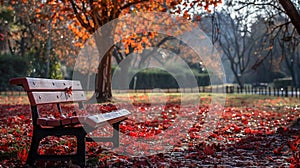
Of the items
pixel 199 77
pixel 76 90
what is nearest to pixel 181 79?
pixel 199 77

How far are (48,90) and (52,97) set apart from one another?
0.47 feet

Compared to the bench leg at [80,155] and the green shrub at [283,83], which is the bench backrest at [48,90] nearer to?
the bench leg at [80,155]

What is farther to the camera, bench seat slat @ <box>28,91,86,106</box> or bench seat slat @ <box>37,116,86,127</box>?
bench seat slat @ <box>28,91,86,106</box>

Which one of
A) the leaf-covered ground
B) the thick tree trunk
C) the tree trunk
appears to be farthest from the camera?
the tree trunk

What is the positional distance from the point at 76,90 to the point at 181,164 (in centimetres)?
259

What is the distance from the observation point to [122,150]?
6242mm

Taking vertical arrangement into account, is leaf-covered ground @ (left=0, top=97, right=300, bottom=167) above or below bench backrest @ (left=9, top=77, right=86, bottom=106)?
below

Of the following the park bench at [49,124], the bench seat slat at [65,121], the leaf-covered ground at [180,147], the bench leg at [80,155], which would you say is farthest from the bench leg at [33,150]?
the bench leg at [80,155]

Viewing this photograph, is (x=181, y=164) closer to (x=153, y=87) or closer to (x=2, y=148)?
(x=2, y=148)

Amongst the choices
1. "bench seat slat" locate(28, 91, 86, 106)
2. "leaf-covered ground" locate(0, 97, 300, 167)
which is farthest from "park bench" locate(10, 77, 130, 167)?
"leaf-covered ground" locate(0, 97, 300, 167)

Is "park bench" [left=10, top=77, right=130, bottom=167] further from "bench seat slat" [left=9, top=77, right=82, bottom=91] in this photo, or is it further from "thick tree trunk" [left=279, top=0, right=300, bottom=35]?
"thick tree trunk" [left=279, top=0, right=300, bottom=35]

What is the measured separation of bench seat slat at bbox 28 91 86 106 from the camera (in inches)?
191

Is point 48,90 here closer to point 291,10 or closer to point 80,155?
point 80,155

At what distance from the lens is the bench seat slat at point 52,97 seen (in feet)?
15.9
